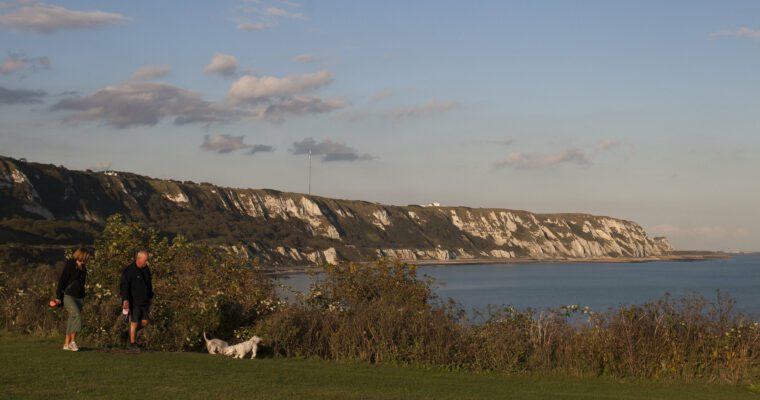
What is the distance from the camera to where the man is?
1512cm

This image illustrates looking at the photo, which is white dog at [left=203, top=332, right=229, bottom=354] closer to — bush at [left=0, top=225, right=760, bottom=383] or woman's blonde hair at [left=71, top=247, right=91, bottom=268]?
bush at [left=0, top=225, right=760, bottom=383]

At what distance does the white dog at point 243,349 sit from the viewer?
50.8 feet

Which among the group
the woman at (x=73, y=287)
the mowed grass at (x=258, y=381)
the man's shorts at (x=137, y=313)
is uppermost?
the woman at (x=73, y=287)

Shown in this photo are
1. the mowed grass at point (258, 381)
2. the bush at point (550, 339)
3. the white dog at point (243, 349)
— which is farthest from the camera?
the white dog at point (243, 349)

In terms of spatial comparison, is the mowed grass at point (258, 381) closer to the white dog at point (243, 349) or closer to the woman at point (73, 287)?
the white dog at point (243, 349)

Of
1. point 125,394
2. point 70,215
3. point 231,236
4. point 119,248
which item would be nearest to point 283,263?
point 231,236

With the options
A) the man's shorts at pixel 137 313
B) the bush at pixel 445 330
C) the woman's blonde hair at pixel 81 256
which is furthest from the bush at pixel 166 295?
the woman's blonde hair at pixel 81 256

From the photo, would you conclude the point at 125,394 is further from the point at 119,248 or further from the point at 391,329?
the point at 119,248

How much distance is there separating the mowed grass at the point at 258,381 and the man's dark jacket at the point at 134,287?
3.31ft

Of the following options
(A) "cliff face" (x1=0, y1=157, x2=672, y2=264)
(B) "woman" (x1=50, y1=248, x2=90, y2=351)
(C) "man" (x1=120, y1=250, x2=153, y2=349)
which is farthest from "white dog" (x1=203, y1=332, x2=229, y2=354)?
(A) "cliff face" (x1=0, y1=157, x2=672, y2=264)

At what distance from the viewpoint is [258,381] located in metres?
12.4

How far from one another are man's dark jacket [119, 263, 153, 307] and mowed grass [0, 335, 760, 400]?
3.31ft

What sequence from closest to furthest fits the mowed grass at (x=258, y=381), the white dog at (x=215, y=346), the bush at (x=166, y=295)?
the mowed grass at (x=258, y=381) → the white dog at (x=215, y=346) → the bush at (x=166, y=295)

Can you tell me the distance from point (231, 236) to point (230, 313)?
4910 inches
